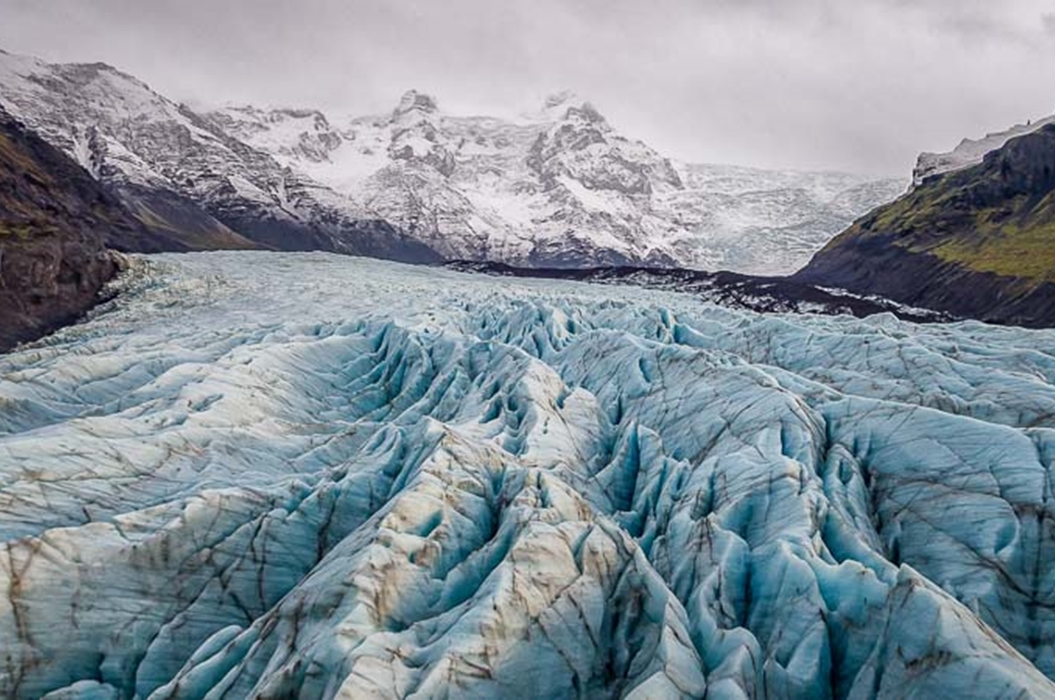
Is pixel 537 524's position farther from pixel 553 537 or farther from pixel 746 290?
pixel 746 290

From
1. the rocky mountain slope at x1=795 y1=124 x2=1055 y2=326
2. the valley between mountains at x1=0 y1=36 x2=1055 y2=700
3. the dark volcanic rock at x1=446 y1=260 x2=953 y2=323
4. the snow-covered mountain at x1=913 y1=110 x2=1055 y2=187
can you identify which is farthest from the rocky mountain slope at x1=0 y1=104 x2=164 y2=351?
the snow-covered mountain at x1=913 y1=110 x2=1055 y2=187

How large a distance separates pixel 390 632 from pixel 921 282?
98.1m

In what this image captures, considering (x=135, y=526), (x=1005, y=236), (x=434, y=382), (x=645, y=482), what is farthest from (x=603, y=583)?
(x=1005, y=236)

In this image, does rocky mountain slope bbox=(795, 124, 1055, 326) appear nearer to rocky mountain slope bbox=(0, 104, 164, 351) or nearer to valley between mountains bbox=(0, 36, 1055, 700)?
valley between mountains bbox=(0, 36, 1055, 700)

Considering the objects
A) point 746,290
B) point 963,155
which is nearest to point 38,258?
point 746,290

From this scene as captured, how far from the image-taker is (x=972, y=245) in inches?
3620

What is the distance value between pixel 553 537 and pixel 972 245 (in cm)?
10233

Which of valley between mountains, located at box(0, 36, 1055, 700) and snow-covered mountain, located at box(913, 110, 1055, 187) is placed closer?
valley between mountains, located at box(0, 36, 1055, 700)

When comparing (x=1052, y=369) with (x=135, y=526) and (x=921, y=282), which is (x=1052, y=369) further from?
(x=921, y=282)

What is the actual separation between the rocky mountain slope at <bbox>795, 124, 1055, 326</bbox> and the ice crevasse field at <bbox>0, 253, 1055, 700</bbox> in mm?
57431

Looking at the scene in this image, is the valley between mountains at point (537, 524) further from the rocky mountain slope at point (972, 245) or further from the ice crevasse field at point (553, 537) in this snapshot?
the rocky mountain slope at point (972, 245)

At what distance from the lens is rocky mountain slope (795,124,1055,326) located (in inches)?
2820

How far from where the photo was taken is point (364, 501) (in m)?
15.1

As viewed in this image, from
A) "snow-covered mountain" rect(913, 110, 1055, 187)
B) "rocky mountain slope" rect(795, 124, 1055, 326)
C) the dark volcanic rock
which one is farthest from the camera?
"snow-covered mountain" rect(913, 110, 1055, 187)
